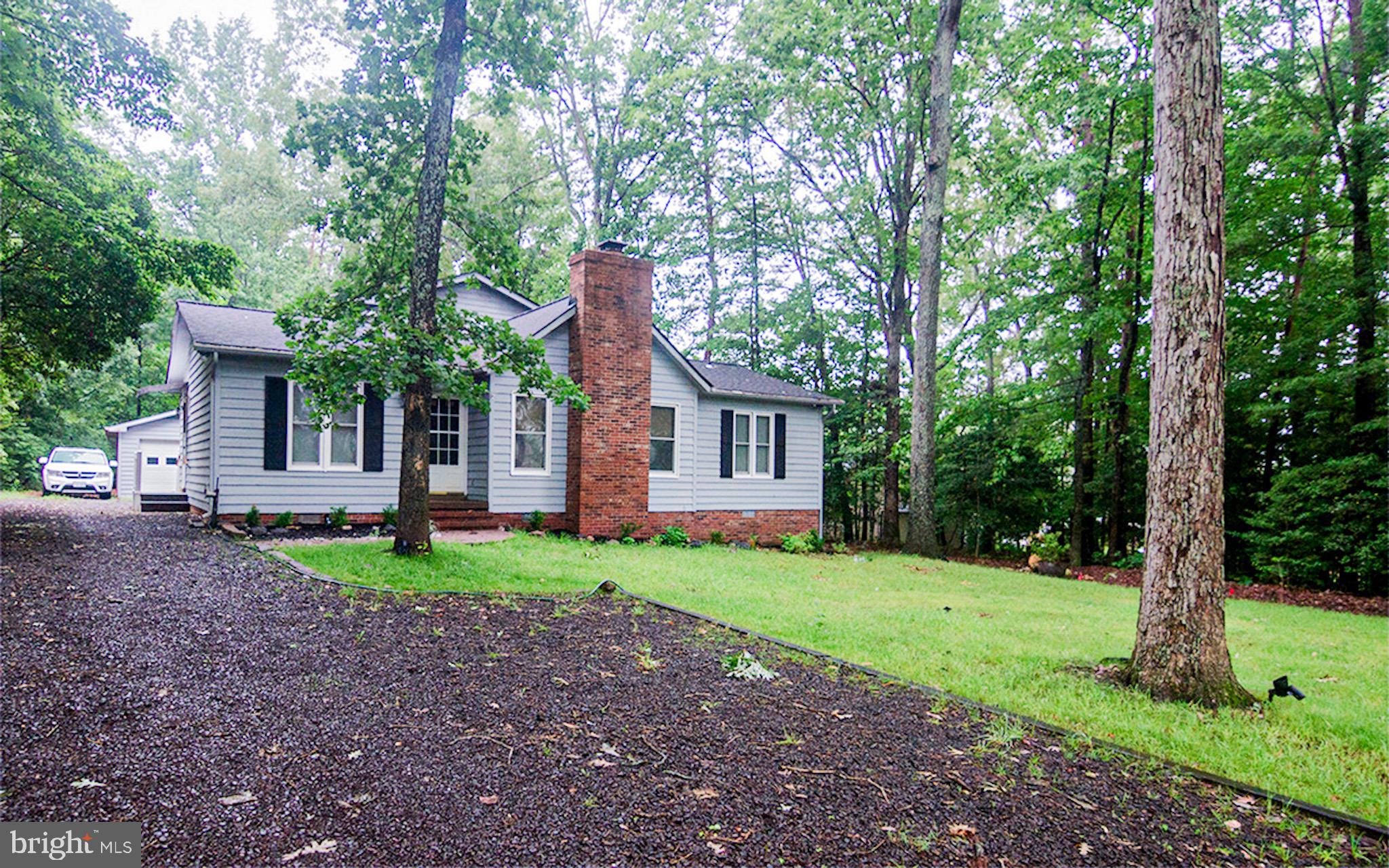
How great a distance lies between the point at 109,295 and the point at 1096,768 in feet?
47.4

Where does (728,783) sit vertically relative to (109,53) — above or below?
below

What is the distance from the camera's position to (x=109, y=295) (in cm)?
1173

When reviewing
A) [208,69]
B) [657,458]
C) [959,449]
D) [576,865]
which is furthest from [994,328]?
[208,69]

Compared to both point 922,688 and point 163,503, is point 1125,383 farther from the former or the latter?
point 163,503

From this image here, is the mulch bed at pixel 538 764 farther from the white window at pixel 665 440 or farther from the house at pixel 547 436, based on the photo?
the white window at pixel 665 440

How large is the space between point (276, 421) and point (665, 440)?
21.7 ft

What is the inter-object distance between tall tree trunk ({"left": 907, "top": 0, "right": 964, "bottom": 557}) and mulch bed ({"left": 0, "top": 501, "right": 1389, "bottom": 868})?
433 inches

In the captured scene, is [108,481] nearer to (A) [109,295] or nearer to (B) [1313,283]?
(A) [109,295]

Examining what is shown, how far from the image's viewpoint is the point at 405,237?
9.83m

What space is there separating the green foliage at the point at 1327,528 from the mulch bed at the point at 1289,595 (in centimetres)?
32

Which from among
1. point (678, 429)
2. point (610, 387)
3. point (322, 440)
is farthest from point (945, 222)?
point (322, 440)

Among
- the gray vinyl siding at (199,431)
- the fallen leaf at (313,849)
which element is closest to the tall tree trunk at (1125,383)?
the fallen leaf at (313,849)

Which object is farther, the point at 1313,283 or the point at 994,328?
the point at 994,328

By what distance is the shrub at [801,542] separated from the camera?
15.2m
